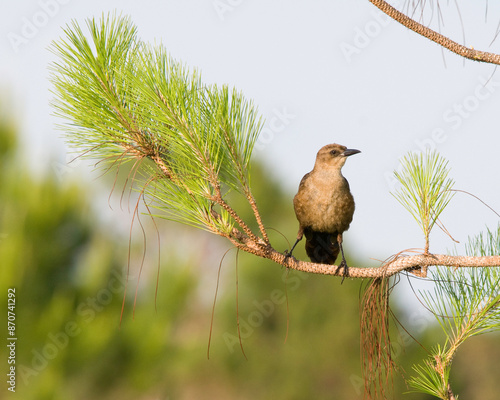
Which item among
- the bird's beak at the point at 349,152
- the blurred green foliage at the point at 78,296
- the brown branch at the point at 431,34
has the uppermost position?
the bird's beak at the point at 349,152

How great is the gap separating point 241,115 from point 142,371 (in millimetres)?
14194

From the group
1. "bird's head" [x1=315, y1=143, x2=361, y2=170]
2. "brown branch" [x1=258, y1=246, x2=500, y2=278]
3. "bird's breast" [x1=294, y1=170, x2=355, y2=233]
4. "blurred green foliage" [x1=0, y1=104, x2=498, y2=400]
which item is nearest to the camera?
"brown branch" [x1=258, y1=246, x2=500, y2=278]

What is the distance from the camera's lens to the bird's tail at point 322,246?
4.91 m

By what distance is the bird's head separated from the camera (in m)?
4.85

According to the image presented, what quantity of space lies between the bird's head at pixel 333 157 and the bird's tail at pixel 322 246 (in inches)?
22.5

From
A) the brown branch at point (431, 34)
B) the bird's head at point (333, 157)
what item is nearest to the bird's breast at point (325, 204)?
the bird's head at point (333, 157)

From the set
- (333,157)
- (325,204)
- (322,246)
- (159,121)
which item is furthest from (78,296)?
(159,121)

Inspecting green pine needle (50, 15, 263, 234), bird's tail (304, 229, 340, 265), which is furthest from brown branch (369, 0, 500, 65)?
bird's tail (304, 229, 340, 265)

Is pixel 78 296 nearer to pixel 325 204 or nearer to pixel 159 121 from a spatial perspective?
pixel 325 204

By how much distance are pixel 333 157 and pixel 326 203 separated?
500 mm

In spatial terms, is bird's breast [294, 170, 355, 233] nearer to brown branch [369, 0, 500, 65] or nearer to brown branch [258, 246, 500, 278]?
brown branch [258, 246, 500, 278]

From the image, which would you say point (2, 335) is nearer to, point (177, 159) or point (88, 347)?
point (88, 347)

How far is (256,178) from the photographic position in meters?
26.9

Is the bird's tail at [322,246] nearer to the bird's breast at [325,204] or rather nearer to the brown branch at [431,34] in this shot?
the bird's breast at [325,204]
